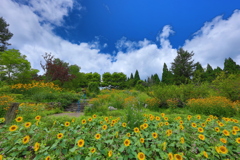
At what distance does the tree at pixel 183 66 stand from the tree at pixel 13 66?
23.9 m

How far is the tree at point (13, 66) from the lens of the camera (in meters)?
7.96

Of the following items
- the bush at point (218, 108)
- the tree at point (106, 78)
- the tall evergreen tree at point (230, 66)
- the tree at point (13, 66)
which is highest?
the tall evergreen tree at point (230, 66)

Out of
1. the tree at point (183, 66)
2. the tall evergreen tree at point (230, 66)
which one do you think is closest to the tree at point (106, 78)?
the tree at point (183, 66)

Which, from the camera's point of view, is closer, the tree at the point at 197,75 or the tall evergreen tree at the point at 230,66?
the tree at the point at 197,75

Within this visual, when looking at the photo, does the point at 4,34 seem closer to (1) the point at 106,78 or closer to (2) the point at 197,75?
(1) the point at 106,78

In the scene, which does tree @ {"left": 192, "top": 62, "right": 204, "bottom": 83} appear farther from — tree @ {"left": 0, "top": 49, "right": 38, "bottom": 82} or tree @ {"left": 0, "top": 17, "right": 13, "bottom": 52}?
tree @ {"left": 0, "top": 17, "right": 13, "bottom": 52}

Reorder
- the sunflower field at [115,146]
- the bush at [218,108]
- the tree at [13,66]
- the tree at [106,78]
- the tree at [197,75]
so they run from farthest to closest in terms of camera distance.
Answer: the tree at [106,78] → the tree at [197,75] → the tree at [13,66] → the bush at [218,108] → the sunflower field at [115,146]

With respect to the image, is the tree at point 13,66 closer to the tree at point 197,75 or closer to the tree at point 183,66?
the tree at point 197,75

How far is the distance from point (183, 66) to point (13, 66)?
2678cm

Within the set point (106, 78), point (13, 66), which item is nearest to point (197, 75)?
point (106, 78)

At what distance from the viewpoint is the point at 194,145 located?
150 cm

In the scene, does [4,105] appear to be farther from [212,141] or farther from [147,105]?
[147,105]

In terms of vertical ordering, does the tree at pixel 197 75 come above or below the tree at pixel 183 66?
below

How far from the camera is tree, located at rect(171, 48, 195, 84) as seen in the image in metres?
21.0
